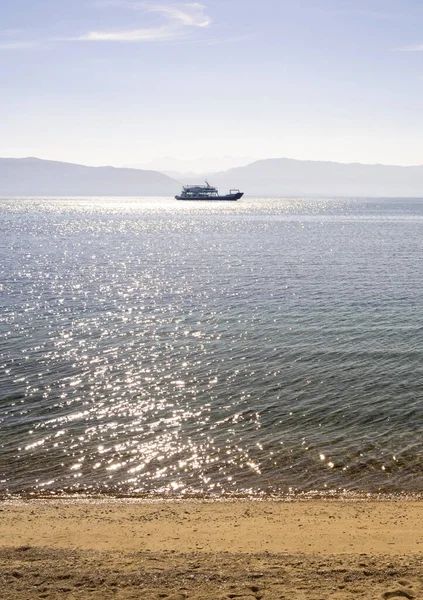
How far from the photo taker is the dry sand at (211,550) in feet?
47.1

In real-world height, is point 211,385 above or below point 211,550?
above

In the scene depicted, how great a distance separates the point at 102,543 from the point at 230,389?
1537cm

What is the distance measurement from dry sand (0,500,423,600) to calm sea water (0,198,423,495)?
2423mm

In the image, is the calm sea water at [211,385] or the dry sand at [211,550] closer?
the dry sand at [211,550]

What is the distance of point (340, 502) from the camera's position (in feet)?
67.8

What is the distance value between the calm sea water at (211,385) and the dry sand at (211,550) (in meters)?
2.42

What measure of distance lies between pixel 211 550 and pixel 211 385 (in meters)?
16.0

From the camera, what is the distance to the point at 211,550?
16828mm

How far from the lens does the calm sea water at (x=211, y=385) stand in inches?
918

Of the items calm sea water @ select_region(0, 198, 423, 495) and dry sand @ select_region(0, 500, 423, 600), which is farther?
calm sea water @ select_region(0, 198, 423, 495)

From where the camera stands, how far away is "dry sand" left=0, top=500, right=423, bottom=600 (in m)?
14.4

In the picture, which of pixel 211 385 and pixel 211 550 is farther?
pixel 211 385

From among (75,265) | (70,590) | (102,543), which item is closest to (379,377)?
(102,543)

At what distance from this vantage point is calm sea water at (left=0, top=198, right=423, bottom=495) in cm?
2331
